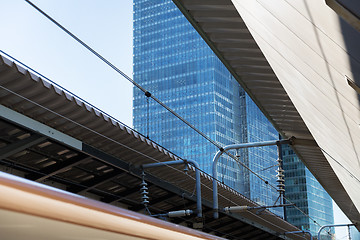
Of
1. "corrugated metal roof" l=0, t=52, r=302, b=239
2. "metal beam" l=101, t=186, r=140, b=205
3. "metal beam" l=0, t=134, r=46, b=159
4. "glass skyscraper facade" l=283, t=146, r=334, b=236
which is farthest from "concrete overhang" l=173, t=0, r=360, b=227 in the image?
"glass skyscraper facade" l=283, t=146, r=334, b=236

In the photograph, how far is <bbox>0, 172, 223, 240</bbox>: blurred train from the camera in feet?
5.13

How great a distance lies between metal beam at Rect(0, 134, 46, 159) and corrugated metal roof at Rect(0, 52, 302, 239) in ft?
1.07

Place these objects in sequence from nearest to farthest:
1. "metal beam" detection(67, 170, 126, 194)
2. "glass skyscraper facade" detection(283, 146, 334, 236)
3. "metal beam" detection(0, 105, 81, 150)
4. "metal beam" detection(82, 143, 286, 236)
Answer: "metal beam" detection(0, 105, 81, 150) → "metal beam" detection(82, 143, 286, 236) → "metal beam" detection(67, 170, 126, 194) → "glass skyscraper facade" detection(283, 146, 334, 236)

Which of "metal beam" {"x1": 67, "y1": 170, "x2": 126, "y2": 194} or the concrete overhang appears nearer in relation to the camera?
the concrete overhang

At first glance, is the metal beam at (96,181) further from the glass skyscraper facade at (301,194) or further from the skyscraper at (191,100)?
the glass skyscraper facade at (301,194)

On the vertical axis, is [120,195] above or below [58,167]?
above

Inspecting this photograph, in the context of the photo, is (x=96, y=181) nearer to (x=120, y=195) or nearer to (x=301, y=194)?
(x=120, y=195)

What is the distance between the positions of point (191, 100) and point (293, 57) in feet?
313

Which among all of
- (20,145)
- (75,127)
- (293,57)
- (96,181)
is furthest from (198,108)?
(293,57)

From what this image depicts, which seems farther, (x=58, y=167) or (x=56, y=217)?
(x=58, y=167)

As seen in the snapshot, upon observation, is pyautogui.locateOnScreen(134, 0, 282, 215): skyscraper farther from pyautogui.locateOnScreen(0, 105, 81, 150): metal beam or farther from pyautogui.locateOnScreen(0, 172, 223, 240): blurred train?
pyautogui.locateOnScreen(0, 172, 223, 240): blurred train

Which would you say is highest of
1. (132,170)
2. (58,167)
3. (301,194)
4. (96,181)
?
(301,194)

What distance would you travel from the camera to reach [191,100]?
338 ft

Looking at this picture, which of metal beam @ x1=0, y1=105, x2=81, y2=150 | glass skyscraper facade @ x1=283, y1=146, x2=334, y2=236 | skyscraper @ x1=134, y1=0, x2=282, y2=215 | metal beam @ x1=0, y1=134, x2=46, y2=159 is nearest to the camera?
metal beam @ x1=0, y1=105, x2=81, y2=150
